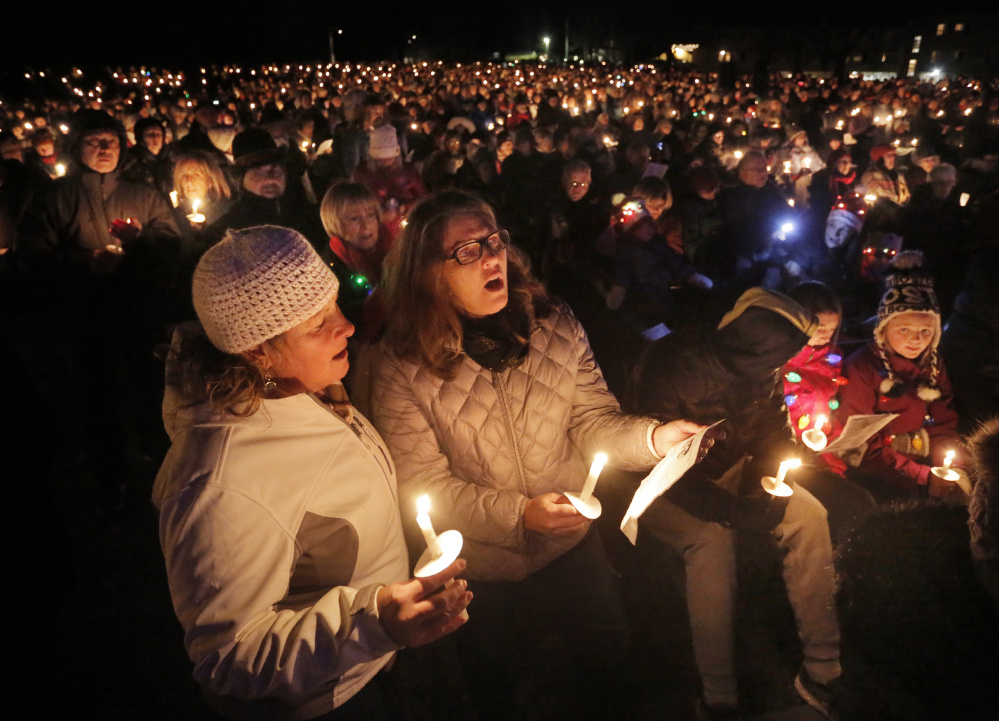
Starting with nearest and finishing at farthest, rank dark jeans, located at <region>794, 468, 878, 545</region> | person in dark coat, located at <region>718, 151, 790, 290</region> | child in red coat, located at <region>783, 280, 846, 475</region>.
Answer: dark jeans, located at <region>794, 468, 878, 545</region> < child in red coat, located at <region>783, 280, 846, 475</region> < person in dark coat, located at <region>718, 151, 790, 290</region>

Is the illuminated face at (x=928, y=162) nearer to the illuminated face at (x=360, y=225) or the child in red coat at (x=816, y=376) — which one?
the child in red coat at (x=816, y=376)

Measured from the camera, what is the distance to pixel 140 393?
4832 millimetres

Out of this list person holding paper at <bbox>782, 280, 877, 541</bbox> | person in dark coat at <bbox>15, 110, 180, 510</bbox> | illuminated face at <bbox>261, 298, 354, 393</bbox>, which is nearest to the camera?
illuminated face at <bbox>261, 298, 354, 393</bbox>

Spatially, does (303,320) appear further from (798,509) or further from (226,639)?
(798,509)

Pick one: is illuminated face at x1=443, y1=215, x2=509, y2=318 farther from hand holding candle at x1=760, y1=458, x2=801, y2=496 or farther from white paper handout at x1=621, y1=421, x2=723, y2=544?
hand holding candle at x1=760, y1=458, x2=801, y2=496

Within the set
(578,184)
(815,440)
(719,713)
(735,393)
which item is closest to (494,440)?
(735,393)

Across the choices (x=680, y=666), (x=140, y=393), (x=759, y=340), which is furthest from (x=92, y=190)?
(x=680, y=666)

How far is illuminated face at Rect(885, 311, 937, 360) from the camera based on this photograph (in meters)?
3.68

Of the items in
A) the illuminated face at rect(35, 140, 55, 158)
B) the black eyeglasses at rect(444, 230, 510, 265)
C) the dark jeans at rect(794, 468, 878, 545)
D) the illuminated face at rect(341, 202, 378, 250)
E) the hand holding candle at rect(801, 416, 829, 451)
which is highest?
the illuminated face at rect(35, 140, 55, 158)

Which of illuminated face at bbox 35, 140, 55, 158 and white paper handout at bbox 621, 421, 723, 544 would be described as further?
illuminated face at bbox 35, 140, 55, 158

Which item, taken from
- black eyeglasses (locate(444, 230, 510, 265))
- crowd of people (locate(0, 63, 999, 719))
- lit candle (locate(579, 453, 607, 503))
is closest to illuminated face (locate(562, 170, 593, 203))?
crowd of people (locate(0, 63, 999, 719))

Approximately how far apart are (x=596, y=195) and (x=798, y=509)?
611cm

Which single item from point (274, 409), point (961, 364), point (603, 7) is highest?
point (603, 7)

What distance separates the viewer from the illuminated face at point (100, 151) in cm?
436
